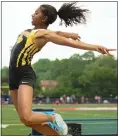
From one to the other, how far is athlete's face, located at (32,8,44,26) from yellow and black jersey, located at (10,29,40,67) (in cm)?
23

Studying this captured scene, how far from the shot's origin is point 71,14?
6941mm

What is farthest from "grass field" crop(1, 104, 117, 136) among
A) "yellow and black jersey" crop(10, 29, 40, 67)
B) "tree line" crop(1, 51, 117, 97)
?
"tree line" crop(1, 51, 117, 97)

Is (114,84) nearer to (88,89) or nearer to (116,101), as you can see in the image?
(88,89)

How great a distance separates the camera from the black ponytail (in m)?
6.86

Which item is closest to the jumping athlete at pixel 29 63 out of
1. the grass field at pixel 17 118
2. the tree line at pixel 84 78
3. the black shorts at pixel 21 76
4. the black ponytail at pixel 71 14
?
the black shorts at pixel 21 76

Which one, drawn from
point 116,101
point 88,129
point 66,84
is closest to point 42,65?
point 66,84

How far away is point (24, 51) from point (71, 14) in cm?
102

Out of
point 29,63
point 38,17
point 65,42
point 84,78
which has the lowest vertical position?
point 29,63

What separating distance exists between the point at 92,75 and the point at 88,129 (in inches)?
2973

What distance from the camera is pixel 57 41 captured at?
248 inches

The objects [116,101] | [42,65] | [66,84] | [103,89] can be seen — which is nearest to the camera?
[116,101]

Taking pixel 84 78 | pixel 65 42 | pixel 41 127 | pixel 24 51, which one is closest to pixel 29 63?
pixel 24 51

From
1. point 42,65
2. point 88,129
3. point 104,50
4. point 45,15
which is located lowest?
point 88,129

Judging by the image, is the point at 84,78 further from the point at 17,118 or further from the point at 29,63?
the point at 29,63
